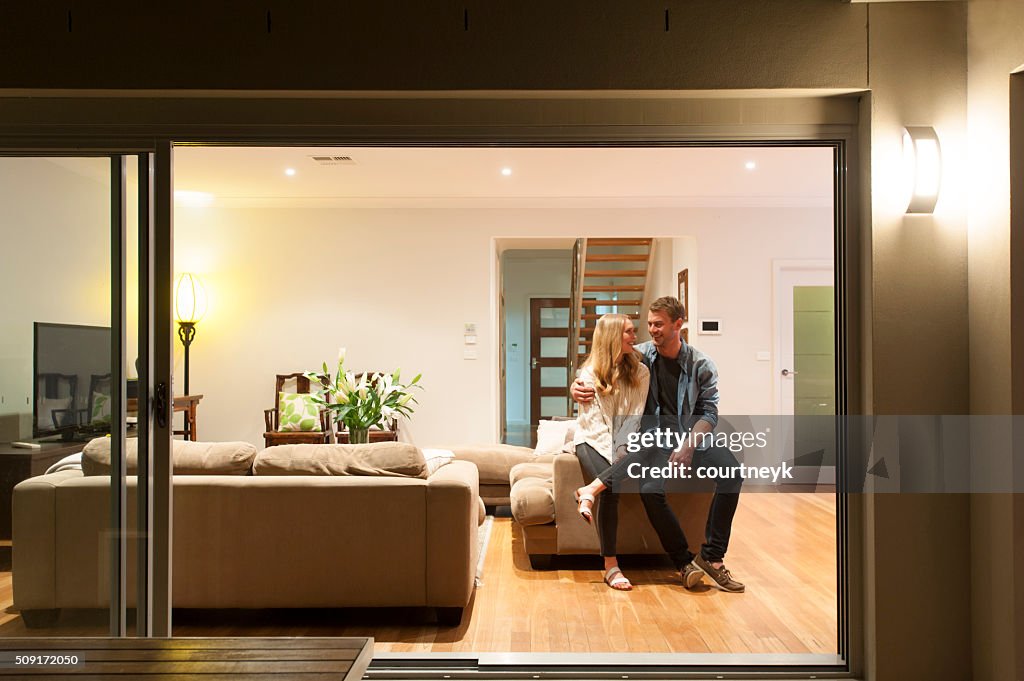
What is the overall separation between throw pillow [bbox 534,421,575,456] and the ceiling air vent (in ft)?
7.59

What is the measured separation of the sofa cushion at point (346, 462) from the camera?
9.59 ft

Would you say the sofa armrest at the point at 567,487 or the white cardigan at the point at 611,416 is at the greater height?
the white cardigan at the point at 611,416

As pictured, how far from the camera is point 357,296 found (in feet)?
22.5

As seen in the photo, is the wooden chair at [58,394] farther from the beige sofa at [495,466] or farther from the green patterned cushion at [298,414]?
the green patterned cushion at [298,414]

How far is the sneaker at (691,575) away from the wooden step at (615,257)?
4122 millimetres

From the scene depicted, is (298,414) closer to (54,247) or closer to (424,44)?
(54,247)

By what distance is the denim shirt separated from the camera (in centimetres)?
320

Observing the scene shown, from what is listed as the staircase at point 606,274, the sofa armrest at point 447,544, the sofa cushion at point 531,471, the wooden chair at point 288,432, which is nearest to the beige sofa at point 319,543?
the sofa armrest at point 447,544

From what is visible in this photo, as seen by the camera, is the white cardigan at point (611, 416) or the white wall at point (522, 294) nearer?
the white cardigan at point (611, 416)

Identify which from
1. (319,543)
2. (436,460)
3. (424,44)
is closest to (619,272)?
(436,460)

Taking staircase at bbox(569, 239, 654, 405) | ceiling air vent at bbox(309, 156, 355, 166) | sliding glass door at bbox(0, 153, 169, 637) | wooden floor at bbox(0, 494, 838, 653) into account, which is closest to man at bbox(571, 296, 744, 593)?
wooden floor at bbox(0, 494, 838, 653)

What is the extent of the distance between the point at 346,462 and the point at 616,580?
1.36 meters

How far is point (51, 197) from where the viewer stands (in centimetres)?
252

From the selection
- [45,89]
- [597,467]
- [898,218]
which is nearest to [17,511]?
[45,89]
